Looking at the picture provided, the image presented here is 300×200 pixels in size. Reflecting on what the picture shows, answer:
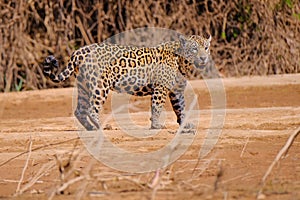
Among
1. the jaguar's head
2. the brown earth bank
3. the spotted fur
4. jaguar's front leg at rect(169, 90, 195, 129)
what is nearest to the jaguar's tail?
the spotted fur

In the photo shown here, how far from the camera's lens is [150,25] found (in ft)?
54.0

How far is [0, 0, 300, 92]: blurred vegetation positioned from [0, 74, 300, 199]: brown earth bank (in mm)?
1198

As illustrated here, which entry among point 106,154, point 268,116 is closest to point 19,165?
point 106,154

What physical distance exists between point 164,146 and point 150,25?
7.79m

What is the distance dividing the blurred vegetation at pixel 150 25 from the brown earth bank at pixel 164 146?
1198 mm

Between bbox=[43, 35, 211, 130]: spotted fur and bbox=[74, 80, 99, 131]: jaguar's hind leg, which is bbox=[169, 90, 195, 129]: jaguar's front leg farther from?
bbox=[74, 80, 99, 131]: jaguar's hind leg

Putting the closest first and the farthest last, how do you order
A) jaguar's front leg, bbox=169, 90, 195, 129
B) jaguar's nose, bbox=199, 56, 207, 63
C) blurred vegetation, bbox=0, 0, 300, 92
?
jaguar's nose, bbox=199, 56, 207, 63 → jaguar's front leg, bbox=169, 90, 195, 129 → blurred vegetation, bbox=0, 0, 300, 92

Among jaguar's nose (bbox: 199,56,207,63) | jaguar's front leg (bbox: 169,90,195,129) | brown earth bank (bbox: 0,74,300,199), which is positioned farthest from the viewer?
jaguar's front leg (bbox: 169,90,195,129)

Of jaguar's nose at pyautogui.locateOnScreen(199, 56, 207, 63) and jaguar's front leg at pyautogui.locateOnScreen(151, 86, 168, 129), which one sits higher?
jaguar's nose at pyautogui.locateOnScreen(199, 56, 207, 63)

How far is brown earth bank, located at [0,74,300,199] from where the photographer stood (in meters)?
6.00

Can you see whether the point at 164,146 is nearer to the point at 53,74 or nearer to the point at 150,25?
the point at 53,74

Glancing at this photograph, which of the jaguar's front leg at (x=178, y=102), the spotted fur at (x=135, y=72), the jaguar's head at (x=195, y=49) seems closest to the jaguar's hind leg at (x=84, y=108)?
the spotted fur at (x=135, y=72)

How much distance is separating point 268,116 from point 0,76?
266 inches

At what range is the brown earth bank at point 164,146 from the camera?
6.00 m
